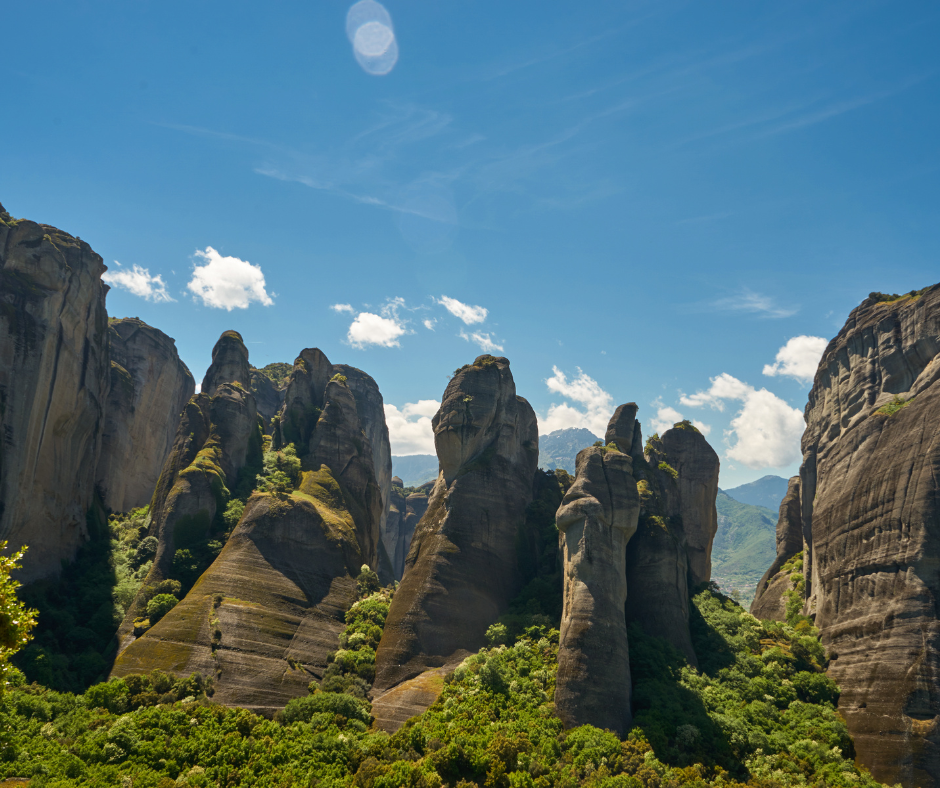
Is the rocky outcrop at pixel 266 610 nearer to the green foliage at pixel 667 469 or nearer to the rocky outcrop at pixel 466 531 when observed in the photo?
the rocky outcrop at pixel 466 531

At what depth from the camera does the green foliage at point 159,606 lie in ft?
162

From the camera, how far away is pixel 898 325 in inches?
Result: 1975

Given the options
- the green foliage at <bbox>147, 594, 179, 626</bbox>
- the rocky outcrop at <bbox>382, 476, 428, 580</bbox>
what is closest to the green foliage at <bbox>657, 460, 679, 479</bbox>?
the green foliage at <bbox>147, 594, 179, 626</bbox>

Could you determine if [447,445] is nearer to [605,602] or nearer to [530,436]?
[530,436]

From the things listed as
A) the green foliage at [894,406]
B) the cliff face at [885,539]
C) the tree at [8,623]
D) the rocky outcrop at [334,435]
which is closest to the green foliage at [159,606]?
the rocky outcrop at [334,435]

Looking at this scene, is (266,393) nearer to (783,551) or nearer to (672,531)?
(672,531)

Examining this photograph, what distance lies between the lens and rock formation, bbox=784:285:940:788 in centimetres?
3412

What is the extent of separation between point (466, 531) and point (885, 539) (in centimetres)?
3368

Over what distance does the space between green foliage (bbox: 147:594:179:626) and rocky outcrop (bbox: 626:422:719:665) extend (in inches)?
1568

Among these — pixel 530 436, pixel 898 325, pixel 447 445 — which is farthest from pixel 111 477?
pixel 898 325

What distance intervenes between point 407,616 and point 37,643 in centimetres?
3026

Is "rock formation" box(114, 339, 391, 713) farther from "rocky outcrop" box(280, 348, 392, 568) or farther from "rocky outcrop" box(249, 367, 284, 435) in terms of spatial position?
"rocky outcrop" box(249, 367, 284, 435)

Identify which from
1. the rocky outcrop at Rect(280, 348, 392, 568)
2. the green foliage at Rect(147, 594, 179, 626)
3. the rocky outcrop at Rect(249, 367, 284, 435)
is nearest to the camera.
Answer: the green foliage at Rect(147, 594, 179, 626)

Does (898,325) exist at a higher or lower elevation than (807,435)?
higher
